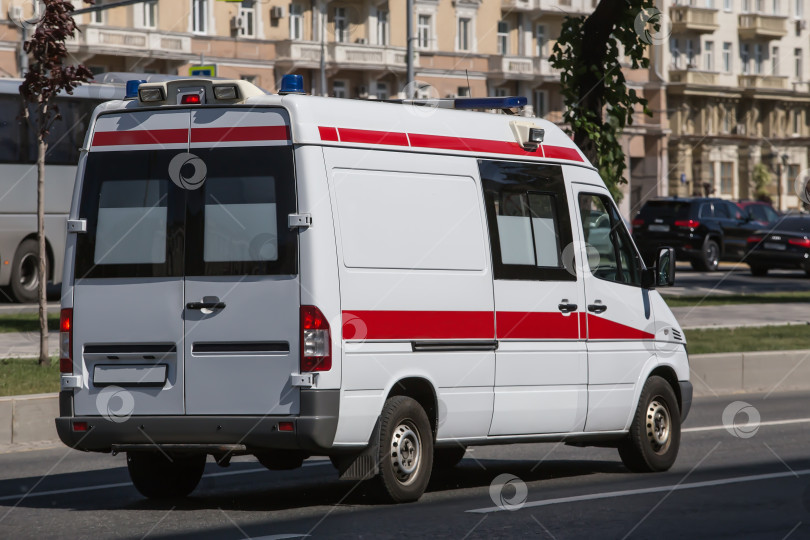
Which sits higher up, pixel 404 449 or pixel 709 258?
pixel 404 449

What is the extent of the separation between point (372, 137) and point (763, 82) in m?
86.9

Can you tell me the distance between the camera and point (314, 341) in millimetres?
8375

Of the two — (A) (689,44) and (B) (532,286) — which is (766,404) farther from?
(A) (689,44)

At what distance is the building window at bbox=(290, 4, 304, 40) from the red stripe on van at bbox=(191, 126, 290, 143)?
60381mm

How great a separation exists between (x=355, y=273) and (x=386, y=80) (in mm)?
64006

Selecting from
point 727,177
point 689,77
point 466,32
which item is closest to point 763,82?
point 727,177

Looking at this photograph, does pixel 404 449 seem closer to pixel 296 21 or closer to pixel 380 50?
Answer: pixel 296 21

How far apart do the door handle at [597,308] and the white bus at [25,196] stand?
1877 cm

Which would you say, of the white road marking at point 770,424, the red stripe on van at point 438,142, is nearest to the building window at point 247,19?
the white road marking at point 770,424

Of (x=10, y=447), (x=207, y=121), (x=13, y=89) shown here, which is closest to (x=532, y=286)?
(x=207, y=121)

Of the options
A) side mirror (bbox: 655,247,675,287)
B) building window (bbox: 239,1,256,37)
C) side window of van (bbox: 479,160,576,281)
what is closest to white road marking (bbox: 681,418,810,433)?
side mirror (bbox: 655,247,675,287)

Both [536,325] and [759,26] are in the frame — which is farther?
[759,26]

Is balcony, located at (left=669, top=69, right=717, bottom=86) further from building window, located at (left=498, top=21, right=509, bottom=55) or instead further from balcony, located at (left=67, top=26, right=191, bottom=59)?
balcony, located at (left=67, top=26, right=191, bottom=59)

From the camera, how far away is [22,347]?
17812 millimetres
